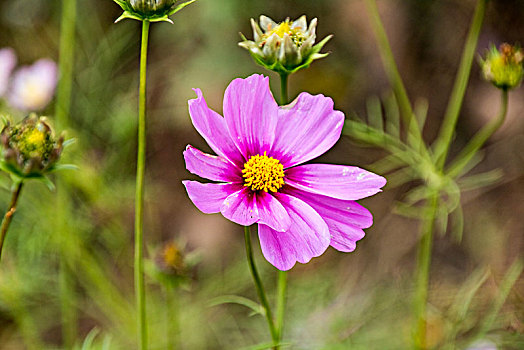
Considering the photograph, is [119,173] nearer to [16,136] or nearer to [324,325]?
[324,325]

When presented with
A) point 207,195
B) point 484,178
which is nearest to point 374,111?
point 484,178

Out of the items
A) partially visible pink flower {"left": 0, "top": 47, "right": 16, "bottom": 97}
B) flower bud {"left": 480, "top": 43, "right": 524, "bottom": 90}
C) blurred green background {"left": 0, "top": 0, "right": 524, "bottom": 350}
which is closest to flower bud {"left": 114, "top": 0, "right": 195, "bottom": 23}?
flower bud {"left": 480, "top": 43, "right": 524, "bottom": 90}

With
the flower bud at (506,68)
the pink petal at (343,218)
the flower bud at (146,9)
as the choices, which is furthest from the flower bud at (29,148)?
the flower bud at (506,68)

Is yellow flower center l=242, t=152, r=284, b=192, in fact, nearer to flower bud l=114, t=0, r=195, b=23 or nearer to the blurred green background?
flower bud l=114, t=0, r=195, b=23

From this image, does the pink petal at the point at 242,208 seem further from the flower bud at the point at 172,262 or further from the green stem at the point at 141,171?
the flower bud at the point at 172,262

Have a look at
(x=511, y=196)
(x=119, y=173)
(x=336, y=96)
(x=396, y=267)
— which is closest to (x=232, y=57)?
(x=336, y=96)

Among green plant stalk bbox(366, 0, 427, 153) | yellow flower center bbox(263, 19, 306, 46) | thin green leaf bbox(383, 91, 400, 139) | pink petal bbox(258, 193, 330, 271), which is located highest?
thin green leaf bbox(383, 91, 400, 139)
